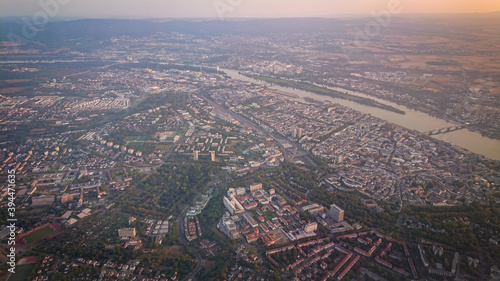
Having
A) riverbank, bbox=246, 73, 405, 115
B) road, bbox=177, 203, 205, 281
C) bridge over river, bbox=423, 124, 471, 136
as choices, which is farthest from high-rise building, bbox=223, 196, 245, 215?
riverbank, bbox=246, 73, 405, 115

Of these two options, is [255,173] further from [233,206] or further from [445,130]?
[445,130]

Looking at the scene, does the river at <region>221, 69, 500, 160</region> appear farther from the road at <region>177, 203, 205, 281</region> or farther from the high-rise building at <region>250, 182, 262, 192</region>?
the road at <region>177, 203, 205, 281</region>

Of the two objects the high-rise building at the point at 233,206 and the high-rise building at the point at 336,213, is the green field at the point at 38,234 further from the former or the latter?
the high-rise building at the point at 336,213

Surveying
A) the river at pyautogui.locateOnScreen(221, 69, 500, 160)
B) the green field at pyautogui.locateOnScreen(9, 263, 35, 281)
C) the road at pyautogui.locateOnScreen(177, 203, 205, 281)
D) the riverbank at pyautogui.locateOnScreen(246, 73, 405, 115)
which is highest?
the riverbank at pyautogui.locateOnScreen(246, 73, 405, 115)

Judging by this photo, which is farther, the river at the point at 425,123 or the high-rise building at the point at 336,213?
the river at the point at 425,123

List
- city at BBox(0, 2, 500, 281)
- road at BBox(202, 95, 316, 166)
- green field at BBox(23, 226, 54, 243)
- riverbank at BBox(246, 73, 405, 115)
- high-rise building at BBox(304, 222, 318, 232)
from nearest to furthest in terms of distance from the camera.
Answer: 1. city at BBox(0, 2, 500, 281)
2. green field at BBox(23, 226, 54, 243)
3. high-rise building at BBox(304, 222, 318, 232)
4. road at BBox(202, 95, 316, 166)
5. riverbank at BBox(246, 73, 405, 115)

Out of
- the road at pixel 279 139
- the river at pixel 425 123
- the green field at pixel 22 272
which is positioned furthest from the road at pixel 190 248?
the river at pixel 425 123
